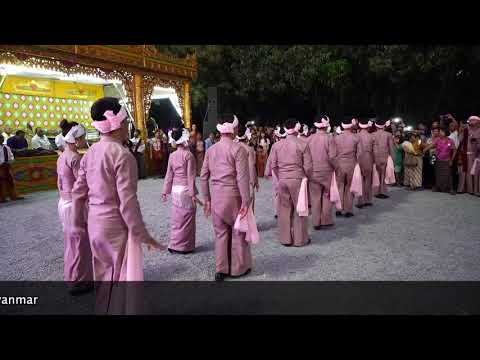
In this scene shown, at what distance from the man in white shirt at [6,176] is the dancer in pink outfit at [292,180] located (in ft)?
23.1

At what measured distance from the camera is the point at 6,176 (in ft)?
31.4

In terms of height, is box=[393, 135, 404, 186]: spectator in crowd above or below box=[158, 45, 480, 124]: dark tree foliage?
below

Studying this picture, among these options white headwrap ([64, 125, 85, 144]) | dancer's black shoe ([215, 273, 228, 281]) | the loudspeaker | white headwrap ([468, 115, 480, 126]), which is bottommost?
dancer's black shoe ([215, 273, 228, 281])

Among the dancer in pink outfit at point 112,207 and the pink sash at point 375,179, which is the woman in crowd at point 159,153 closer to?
the pink sash at point 375,179

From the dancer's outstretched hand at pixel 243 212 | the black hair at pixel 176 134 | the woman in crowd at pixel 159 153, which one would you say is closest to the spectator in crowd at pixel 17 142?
the woman in crowd at pixel 159 153

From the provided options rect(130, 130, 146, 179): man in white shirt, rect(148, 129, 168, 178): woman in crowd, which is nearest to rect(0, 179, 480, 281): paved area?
rect(130, 130, 146, 179): man in white shirt

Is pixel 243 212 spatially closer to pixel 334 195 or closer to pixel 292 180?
pixel 292 180

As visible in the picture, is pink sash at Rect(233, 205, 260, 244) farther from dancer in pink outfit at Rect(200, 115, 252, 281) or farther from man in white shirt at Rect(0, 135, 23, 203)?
man in white shirt at Rect(0, 135, 23, 203)

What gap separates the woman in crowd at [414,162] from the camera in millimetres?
10883

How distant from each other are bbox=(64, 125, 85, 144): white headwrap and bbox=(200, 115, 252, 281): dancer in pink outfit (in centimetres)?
152

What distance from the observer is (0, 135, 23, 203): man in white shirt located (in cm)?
933

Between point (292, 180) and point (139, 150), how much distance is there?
9047 millimetres
